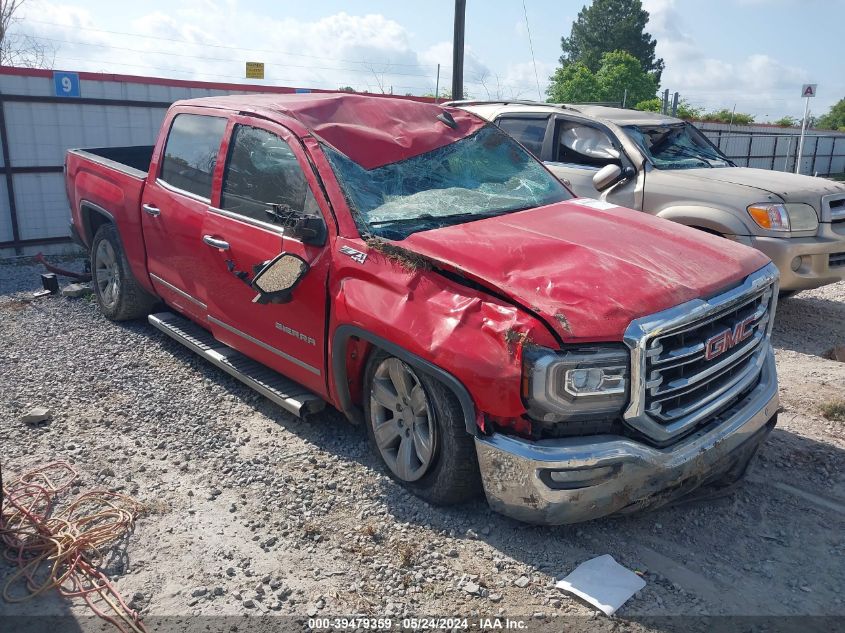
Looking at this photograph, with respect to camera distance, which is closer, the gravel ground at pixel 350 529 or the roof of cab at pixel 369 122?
the gravel ground at pixel 350 529

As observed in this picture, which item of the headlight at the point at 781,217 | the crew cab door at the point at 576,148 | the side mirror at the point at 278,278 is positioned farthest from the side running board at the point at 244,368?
the headlight at the point at 781,217

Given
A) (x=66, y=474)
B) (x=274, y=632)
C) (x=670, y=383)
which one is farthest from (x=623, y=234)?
(x=66, y=474)

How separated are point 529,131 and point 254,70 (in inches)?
326

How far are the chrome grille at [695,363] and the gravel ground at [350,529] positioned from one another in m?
0.66

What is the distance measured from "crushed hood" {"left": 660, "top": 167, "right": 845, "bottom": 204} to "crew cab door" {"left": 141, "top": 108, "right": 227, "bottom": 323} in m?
4.21

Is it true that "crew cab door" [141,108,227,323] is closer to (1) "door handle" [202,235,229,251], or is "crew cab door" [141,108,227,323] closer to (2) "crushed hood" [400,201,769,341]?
(1) "door handle" [202,235,229,251]

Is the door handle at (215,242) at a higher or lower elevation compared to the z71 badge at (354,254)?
lower

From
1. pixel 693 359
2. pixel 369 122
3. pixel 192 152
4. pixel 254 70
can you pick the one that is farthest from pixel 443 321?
pixel 254 70

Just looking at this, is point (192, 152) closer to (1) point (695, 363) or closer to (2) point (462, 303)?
(2) point (462, 303)

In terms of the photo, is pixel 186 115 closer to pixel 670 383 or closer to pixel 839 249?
pixel 670 383

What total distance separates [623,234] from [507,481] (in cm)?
147

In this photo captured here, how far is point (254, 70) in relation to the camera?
14.3m

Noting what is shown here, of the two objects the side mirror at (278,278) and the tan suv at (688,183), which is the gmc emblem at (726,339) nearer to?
the side mirror at (278,278)

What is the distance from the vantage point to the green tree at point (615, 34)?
70.9m
